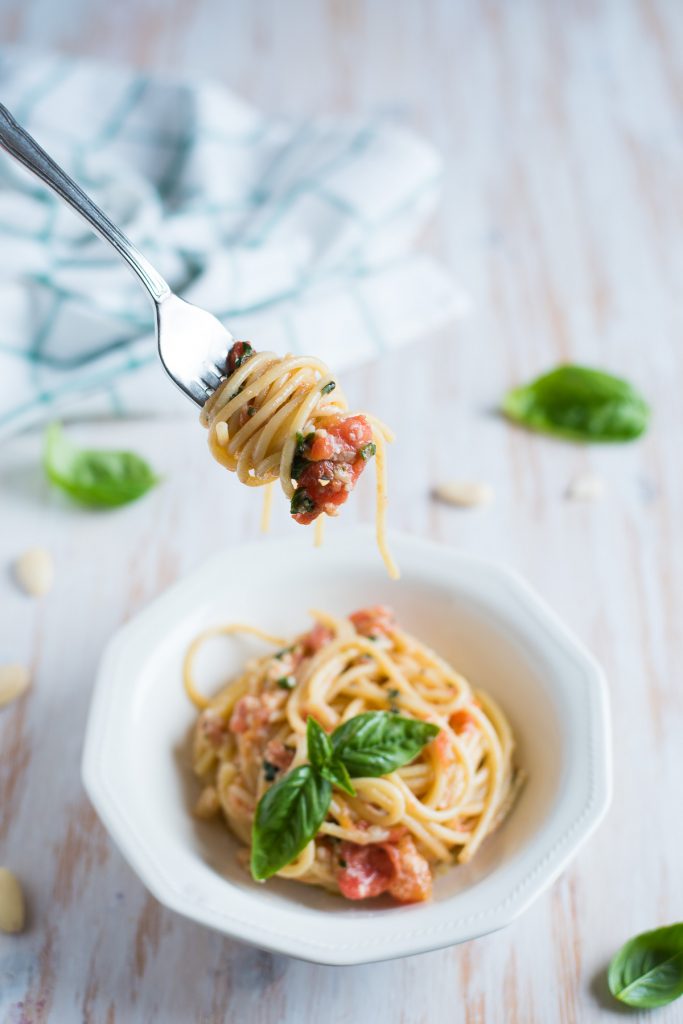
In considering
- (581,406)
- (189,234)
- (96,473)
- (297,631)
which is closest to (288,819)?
(297,631)

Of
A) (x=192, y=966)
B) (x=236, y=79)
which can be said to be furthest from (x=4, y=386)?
(x=236, y=79)

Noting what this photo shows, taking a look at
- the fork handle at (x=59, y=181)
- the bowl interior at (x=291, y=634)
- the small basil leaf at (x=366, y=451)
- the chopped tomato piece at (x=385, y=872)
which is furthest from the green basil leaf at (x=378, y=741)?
the fork handle at (x=59, y=181)

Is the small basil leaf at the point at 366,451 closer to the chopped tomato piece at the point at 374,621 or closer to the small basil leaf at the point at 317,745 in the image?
the small basil leaf at the point at 317,745

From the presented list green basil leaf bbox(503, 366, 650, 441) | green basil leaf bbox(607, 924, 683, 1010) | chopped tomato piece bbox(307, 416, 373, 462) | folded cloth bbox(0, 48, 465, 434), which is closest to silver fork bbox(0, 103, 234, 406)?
chopped tomato piece bbox(307, 416, 373, 462)

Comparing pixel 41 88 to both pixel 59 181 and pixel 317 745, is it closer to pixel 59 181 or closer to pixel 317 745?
pixel 59 181

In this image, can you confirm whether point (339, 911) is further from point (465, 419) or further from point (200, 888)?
point (465, 419)

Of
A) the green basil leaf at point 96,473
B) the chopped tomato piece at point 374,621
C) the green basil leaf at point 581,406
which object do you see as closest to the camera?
the chopped tomato piece at point 374,621

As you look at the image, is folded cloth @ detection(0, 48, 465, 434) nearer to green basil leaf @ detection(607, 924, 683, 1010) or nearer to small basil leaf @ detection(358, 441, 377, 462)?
small basil leaf @ detection(358, 441, 377, 462)
